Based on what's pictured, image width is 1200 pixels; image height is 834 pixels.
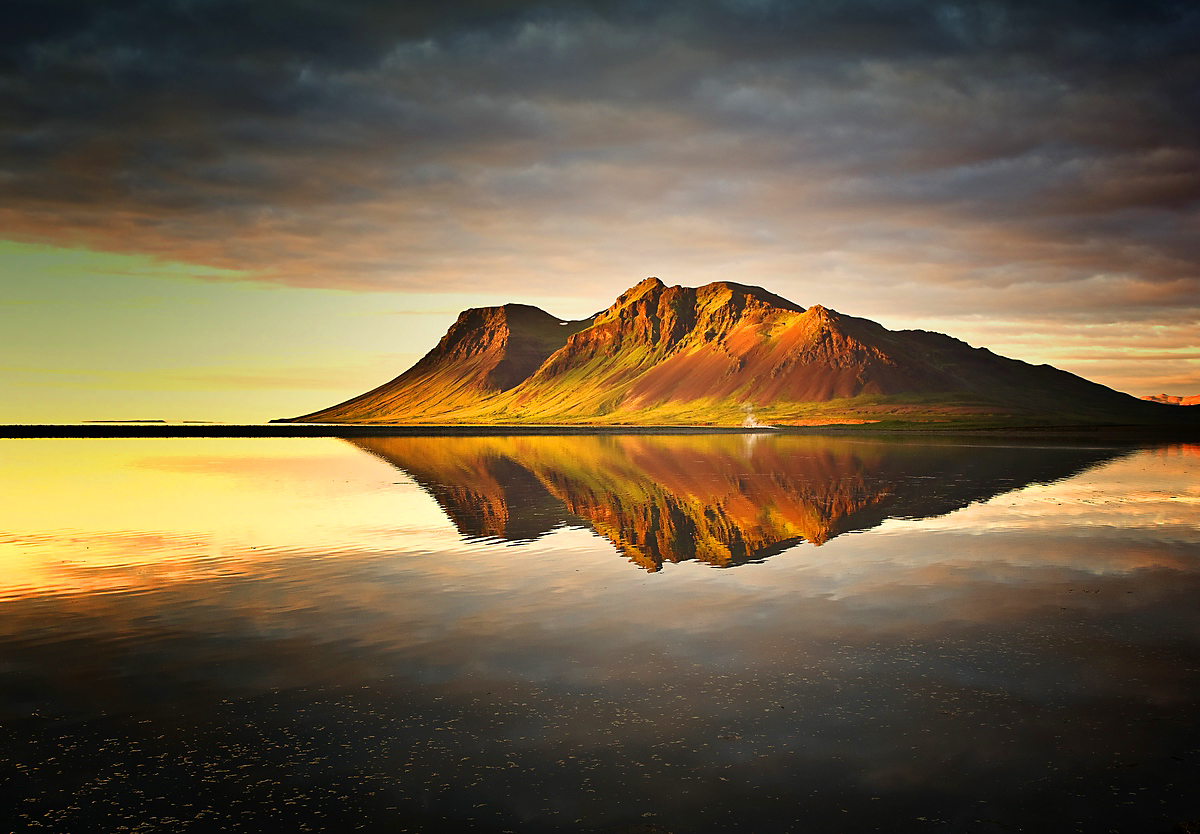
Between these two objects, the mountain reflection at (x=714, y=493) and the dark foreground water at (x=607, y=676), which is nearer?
the dark foreground water at (x=607, y=676)

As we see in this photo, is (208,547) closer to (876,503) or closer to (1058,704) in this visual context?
(1058,704)

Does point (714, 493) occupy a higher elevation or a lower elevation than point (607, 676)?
higher

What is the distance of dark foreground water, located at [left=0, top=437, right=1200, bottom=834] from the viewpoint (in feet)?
32.0

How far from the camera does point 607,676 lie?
1428cm

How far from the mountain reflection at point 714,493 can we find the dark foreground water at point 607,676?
0.54 metres

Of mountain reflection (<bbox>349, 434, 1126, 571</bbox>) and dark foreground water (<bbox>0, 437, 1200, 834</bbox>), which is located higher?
mountain reflection (<bbox>349, 434, 1126, 571</bbox>)

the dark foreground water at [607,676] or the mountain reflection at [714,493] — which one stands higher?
the mountain reflection at [714,493]

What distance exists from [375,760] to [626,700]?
13.2ft

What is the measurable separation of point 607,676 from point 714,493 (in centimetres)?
3157

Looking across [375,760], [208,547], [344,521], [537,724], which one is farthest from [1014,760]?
[344,521]

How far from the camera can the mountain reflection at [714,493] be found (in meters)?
30.7

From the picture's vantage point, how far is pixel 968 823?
924 centimetres

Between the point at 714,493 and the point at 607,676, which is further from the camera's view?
the point at 714,493

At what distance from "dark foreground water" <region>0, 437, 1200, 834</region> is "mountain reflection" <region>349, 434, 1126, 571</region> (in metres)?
0.54
